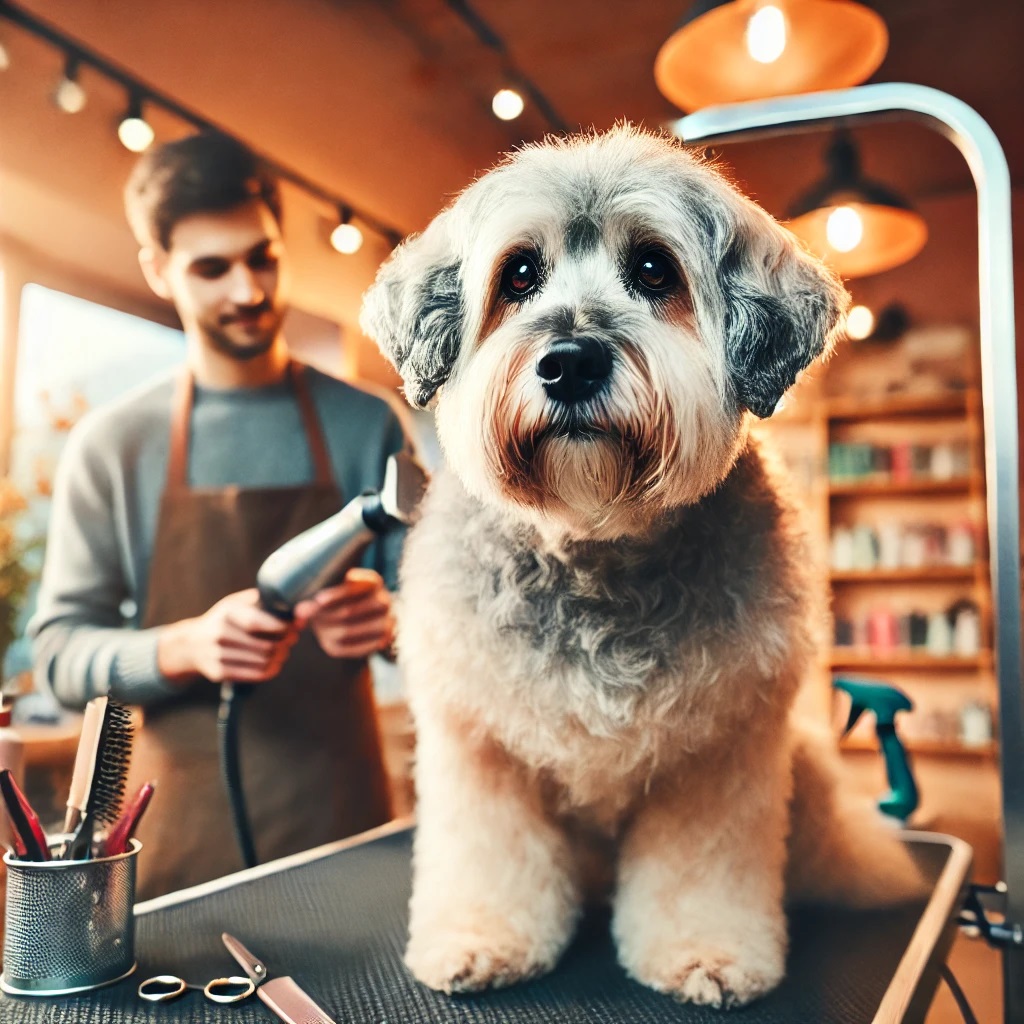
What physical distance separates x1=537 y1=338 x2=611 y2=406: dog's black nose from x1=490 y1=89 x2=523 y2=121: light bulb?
57.6 inches

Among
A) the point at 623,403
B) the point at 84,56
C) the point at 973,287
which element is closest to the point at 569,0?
the point at 84,56

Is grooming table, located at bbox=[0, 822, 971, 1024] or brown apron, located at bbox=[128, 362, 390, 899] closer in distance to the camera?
grooming table, located at bbox=[0, 822, 971, 1024]

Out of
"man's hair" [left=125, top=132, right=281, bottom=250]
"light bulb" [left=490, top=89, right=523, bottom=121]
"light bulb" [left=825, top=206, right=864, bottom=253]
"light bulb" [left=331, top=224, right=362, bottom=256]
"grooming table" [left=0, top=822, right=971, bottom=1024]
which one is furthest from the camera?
"light bulb" [left=825, top=206, right=864, bottom=253]

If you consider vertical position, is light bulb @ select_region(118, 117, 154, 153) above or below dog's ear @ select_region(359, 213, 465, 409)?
above

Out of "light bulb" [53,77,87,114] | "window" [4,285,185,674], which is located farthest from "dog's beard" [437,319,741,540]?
"light bulb" [53,77,87,114]

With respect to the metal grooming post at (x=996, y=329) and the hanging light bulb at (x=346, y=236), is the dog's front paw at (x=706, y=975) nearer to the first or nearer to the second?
the metal grooming post at (x=996, y=329)

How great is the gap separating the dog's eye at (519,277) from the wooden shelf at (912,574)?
4.44 metres

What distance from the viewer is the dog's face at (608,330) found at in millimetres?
894

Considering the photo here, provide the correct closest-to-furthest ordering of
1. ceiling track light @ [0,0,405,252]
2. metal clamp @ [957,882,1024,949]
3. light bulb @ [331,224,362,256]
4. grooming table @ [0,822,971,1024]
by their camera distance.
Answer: grooming table @ [0,822,971,1024] < metal clamp @ [957,882,1024,949] < ceiling track light @ [0,0,405,252] < light bulb @ [331,224,362,256]

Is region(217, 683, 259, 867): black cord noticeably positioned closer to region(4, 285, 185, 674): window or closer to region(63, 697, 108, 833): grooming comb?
region(4, 285, 185, 674): window

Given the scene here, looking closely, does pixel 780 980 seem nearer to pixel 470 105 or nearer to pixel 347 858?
pixel 347 858

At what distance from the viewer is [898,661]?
4918 mm

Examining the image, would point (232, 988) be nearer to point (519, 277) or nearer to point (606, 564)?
point (606, 564)

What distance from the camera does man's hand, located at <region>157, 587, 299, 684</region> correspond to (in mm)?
1514
